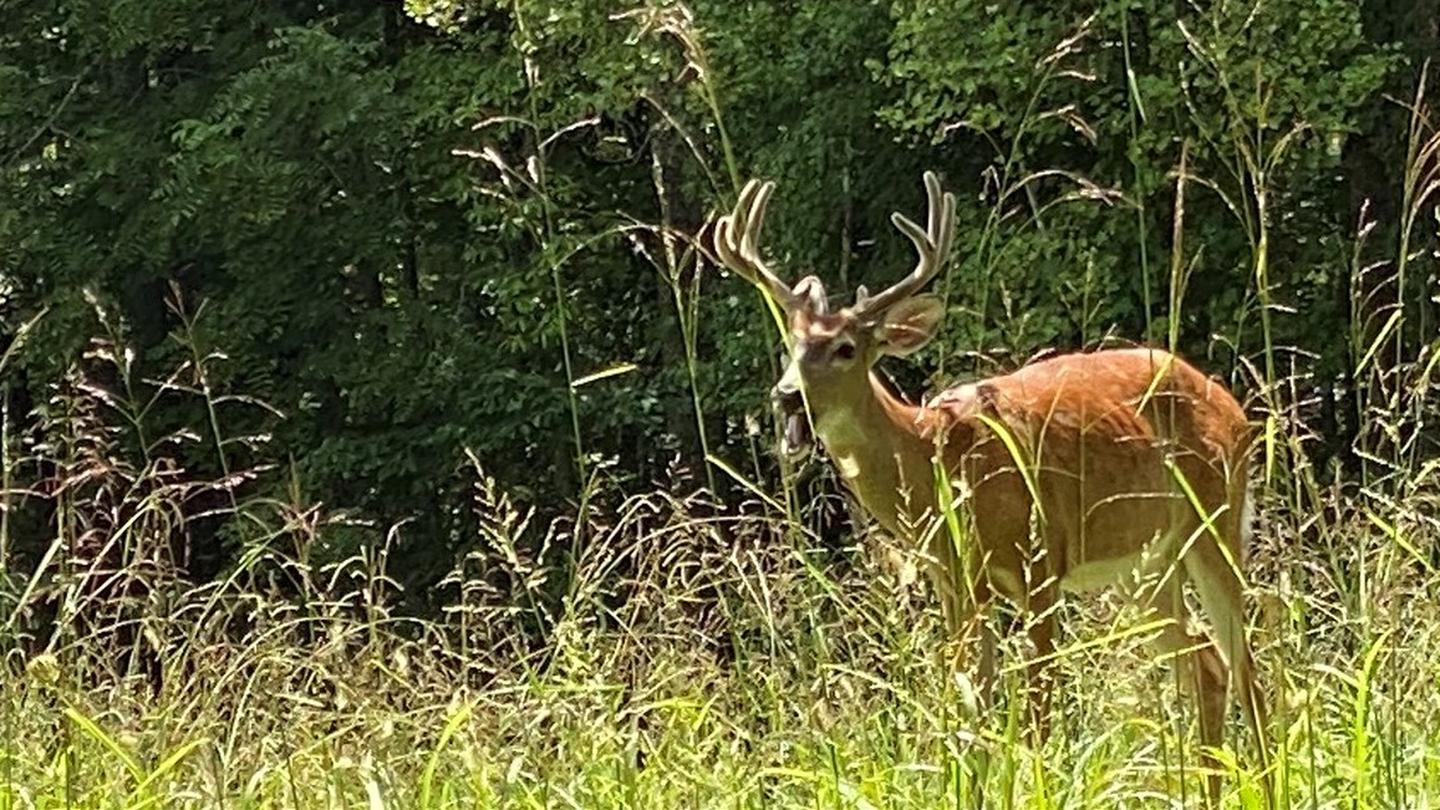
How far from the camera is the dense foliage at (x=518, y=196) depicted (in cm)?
1228

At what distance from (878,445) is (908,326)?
0.96 feet

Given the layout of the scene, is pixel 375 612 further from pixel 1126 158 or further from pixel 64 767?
pixel 1126 158

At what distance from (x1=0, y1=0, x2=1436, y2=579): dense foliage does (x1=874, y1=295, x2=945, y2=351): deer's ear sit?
634 cm

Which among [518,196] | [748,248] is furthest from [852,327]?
[518,196]

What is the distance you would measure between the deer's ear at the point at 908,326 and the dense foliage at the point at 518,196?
634 cm

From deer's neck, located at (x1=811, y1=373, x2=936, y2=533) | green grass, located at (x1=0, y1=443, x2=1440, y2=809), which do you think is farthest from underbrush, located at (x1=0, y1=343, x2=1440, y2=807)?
deer's neck, located at (x1=811, y1=373, x2=936, y2=533)

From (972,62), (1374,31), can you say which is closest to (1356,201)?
(1374,31)

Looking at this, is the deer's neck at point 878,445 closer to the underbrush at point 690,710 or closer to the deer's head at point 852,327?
the deer's head at point 852,327

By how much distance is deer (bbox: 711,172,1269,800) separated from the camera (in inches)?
153

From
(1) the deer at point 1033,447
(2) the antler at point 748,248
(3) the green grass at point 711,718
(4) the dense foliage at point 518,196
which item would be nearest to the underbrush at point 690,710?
(3) the green grass at point 711,718

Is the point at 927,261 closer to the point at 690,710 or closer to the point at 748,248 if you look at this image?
the point at 748,248

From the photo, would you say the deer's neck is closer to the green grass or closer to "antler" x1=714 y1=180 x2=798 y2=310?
"antler" x1=714 y1=180 x2=798 y2=310

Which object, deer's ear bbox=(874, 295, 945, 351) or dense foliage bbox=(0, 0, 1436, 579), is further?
dense foliage bbox=(0, 0, 1436, 579)

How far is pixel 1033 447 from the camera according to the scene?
3453 millimetres
